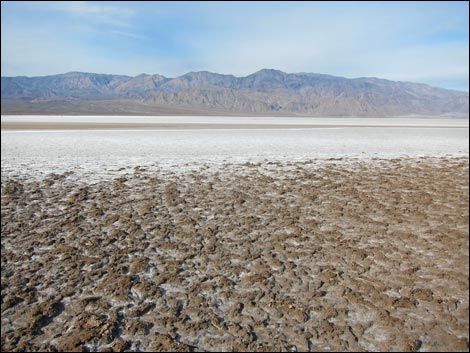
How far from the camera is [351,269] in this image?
4.83 meters

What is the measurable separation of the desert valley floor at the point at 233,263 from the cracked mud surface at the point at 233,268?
0.02 meters

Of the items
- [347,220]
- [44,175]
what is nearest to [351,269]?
[347,220]

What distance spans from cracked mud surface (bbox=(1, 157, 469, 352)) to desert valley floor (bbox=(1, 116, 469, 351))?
2cm

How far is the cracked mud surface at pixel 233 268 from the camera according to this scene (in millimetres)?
3531

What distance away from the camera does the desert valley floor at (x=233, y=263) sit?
3.54m

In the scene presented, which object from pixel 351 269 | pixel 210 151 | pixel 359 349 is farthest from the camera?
pixel 210 151

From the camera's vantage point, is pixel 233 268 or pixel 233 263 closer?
pixel 233 268

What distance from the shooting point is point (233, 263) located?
509cm

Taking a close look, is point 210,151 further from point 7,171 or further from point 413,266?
point 413,266

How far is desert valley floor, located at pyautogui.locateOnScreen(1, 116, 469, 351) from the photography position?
354 cm

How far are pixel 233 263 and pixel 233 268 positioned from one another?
163 millimetres

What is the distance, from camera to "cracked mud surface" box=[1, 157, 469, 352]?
3531 mm

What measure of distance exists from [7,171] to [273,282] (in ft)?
32.2

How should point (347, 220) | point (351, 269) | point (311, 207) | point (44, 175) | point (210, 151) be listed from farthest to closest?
point (210, 151), point (44, 175), point (311, 207), point (347, 220), point (351, 269)
